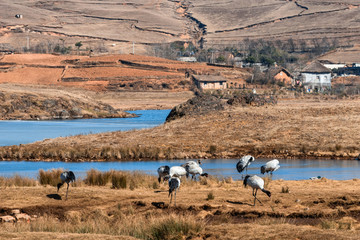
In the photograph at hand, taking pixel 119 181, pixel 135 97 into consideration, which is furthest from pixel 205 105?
pixel 135 97

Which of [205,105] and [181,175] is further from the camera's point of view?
[205,105]

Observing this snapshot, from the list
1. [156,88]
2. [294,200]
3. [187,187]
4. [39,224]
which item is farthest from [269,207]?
[156,88]

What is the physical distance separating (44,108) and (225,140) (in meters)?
42.4

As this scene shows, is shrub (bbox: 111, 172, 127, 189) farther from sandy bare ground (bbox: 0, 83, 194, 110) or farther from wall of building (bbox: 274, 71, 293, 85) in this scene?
wall of building (bbox: 274, 71, 293, 85)

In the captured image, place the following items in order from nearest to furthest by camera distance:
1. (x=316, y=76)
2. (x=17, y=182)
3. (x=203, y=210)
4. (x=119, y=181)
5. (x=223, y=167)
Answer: (x=203, y=210), (x=119, y=181), (x=17, y=182), (x=223, y=167), (x=316, y=76)

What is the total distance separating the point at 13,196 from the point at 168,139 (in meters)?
20.6

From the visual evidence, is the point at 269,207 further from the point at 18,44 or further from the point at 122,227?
the point at 18,44

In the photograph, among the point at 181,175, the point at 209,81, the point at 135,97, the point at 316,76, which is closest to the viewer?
the point at 181,175

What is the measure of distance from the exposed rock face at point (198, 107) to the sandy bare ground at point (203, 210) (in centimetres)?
2444

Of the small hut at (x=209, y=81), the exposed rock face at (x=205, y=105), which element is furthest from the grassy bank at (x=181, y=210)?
the small hut at (x=209, y=81)

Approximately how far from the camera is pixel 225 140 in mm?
38688

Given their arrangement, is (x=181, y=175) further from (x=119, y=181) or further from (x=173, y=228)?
(x=173, y=228)

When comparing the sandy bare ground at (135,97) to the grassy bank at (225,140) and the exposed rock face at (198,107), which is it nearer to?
the exposed rock face at (198,107)

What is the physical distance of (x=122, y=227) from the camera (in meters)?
14.7
